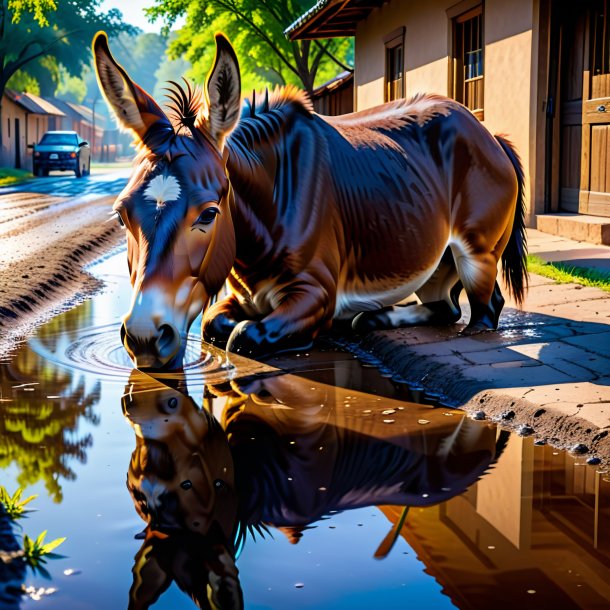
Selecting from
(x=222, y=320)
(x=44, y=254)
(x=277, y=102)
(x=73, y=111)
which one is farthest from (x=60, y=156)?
(x=73, y=111)

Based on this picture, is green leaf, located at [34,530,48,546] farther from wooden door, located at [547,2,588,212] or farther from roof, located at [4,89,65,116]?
roof, located at [4,89,65,116]

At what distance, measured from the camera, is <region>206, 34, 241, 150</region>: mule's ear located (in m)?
4.64

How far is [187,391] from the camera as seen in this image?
15.0ft

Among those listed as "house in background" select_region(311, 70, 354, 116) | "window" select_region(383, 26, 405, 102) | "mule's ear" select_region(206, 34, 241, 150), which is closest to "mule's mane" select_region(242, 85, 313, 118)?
"mule's ear" select_region(206, 34, 241, 150)

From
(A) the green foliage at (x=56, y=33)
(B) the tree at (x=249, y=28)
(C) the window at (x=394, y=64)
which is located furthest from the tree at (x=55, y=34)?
(C) the window at (x=394, y=64)

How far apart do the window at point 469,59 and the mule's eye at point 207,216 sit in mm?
9689

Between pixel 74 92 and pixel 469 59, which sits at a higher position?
pixel 74 92

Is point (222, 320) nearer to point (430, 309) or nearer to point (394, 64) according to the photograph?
point (430, 309)

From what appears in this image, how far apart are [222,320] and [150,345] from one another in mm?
1470

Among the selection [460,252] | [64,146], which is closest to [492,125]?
[460,252]

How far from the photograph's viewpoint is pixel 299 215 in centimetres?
552

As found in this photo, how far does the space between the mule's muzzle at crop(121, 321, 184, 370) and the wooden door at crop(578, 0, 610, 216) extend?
25.2ft

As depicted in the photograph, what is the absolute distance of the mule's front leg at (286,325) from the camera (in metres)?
5.29

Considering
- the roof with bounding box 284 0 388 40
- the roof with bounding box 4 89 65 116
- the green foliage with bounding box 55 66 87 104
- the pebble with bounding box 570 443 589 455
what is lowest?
the pebble with bounding box 570 443 589 455
